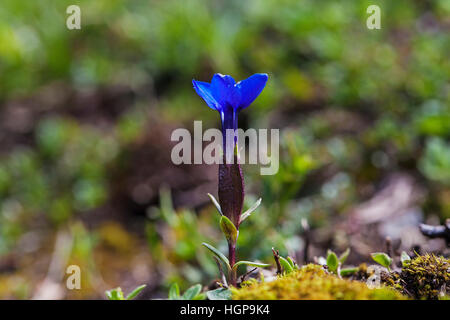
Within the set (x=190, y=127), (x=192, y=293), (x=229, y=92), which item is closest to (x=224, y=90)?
(x=229, y=92)

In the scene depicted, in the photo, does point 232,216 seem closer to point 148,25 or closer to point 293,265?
point 293,265

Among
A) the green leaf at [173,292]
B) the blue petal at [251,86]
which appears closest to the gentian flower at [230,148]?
the blue petal at [251,86]

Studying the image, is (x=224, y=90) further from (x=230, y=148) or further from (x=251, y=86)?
(x=230, y=148)

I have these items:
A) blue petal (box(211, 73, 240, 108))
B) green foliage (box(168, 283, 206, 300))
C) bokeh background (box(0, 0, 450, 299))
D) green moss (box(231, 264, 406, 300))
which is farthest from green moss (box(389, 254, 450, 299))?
blue petal (box(211, 73, 240, 108))

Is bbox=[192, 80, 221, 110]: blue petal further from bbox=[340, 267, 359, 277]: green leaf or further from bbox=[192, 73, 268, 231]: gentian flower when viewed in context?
bbox=[340, 267, 359, 277]: green leaf

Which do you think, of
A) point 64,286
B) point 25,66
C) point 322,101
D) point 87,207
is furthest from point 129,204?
point 25,66
